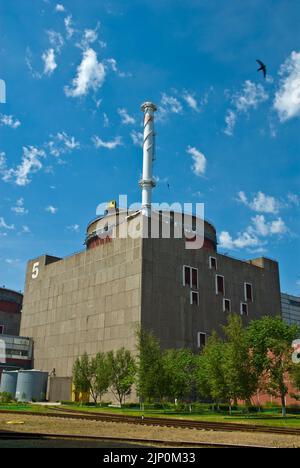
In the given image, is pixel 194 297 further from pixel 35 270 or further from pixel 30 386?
pixel 35 270

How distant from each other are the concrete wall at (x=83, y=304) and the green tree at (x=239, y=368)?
21422 mm

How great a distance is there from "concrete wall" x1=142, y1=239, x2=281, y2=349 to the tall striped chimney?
6916 mm

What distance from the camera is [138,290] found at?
6281 cm

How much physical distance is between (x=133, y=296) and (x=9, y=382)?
2213 cm

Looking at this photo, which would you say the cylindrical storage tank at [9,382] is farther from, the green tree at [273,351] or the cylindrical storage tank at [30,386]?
the green tree at [273,351]

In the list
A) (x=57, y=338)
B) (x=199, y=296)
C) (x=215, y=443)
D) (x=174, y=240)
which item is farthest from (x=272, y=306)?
(x=215, y=443)

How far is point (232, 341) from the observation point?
42.0 metres

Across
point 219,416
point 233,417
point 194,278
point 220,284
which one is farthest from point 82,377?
point 220,284

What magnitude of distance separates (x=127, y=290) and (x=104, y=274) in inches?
246

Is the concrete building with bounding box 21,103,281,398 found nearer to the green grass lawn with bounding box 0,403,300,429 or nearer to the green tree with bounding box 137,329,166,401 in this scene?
the green tree with bounding box 137,329,166,401

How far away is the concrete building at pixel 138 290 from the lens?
6419cm

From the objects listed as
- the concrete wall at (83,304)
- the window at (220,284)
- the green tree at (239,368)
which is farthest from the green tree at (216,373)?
the window at (220,284)

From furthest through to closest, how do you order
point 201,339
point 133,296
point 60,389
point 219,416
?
1. point 60,389
2. point 201,339
3. point 133,296
4. point 219,416
